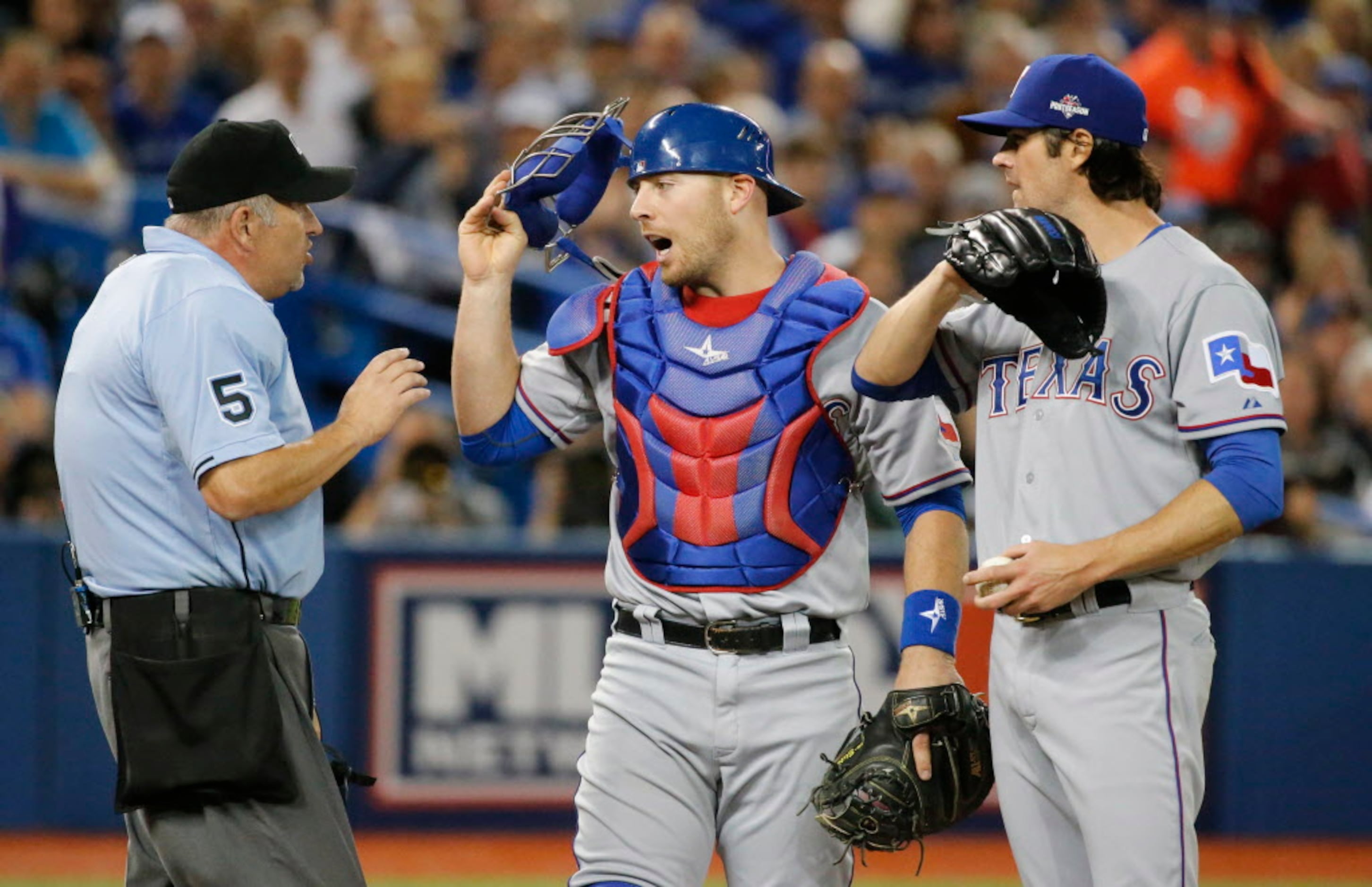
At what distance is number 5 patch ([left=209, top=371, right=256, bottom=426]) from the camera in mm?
3754

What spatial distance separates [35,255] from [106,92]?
1.55 metres

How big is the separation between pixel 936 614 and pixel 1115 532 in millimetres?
515

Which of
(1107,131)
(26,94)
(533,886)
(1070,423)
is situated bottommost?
(533,886)

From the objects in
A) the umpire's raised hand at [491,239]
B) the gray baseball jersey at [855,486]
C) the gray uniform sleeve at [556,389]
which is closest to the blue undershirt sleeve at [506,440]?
the gray uniform sleeve at [556,389]

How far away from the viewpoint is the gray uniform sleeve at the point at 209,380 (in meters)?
3.74

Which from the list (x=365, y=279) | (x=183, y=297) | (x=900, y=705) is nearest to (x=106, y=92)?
(x=365, y=279)

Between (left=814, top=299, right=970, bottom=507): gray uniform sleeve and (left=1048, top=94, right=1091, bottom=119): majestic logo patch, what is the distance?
→ 26.1 inches

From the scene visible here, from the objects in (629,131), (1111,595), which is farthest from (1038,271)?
(629,131)

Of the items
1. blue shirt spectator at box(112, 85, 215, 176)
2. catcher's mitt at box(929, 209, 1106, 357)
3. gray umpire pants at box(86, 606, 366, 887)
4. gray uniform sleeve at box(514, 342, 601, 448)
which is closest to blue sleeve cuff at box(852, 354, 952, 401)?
catcher's mitt at box(929, 209, 1106, 357)

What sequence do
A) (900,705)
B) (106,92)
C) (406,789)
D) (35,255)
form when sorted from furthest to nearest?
(106,92) → (35,255) → (406,789) → (900,705)

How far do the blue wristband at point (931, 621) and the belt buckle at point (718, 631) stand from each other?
0.38 m

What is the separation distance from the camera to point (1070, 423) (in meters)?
3.77

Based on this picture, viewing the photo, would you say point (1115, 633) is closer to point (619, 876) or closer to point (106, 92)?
point (619, 876)

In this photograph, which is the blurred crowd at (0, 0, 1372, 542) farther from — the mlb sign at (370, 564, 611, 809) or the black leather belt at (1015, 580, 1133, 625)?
the black leather belt at (1015, 580, 1133, 625)
